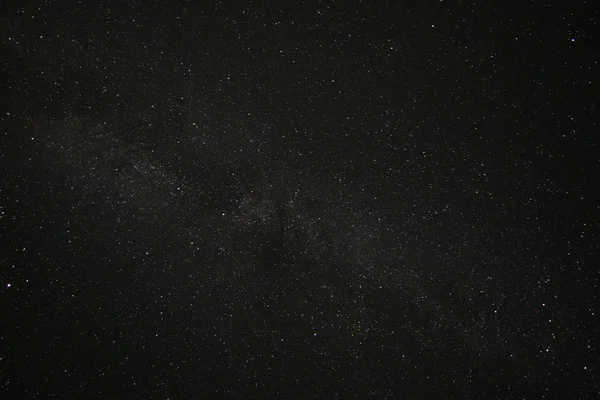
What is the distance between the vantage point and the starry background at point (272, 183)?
1.28 m

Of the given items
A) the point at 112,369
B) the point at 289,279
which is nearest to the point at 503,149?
the point at 289,279

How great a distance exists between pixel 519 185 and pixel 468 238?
0.93 feet

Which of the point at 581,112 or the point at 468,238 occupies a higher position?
the point at 581,112

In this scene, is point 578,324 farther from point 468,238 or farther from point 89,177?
point 89,177

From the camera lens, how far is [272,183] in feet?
4.37

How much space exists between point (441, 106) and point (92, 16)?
1455 millimetres

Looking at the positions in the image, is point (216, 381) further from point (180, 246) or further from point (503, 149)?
point (503, 149)

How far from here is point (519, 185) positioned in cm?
129

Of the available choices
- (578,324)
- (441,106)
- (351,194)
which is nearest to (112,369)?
(351,194)

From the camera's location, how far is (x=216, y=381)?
4.36 ft

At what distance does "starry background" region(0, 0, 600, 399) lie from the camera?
1.28 metres

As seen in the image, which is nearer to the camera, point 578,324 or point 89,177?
point 578,324

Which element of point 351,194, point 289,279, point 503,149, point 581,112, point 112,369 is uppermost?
point 581,112

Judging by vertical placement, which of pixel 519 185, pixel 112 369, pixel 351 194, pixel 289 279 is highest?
pixel 519 185
